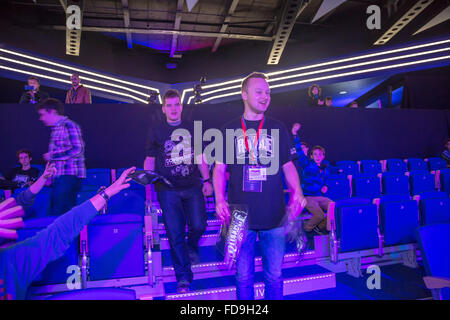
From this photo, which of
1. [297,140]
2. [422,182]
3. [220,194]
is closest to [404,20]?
[422,182]

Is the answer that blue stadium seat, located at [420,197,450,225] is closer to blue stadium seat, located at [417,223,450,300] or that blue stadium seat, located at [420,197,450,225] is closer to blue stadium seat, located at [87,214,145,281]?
blue stadium seat, located at [417,223,450,300]

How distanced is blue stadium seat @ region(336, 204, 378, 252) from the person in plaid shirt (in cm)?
251

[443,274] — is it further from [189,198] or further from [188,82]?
[188,82]

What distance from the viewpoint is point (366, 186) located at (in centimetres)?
449

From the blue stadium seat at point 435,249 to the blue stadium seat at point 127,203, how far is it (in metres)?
2.41

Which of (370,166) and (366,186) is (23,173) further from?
(370,166)

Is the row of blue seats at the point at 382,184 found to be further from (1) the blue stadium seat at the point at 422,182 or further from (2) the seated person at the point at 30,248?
(2) the seated person at the point at 30,248

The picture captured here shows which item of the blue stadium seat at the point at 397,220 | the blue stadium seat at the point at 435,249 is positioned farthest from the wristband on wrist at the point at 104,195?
the blue stadium seat at the point at 397,220

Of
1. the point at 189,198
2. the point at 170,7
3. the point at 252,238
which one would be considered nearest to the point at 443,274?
the point at 252,238

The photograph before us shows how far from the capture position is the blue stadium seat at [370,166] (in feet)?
20.0

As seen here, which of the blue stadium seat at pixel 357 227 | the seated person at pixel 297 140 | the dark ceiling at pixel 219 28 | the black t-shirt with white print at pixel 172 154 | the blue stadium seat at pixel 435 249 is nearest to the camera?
the blue stadium seat at pixel 435 249

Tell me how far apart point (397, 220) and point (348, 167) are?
301 cm

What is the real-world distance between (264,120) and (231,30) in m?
7.70
